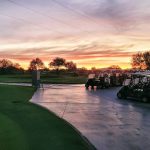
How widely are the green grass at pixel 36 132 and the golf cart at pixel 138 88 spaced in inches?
357

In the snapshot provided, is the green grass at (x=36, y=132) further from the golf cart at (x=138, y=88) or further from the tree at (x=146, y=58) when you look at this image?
the tree at (x=146, y=58)

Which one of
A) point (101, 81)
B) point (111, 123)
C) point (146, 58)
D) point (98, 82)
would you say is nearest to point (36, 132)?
point (111, 123)

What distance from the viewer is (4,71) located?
10050 cm

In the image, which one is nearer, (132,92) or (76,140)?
(76,140)

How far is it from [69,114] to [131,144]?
771cm

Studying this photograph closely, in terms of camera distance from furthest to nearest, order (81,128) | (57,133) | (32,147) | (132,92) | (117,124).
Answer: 1. (132,92)
2. (117,124)
3. (81,128)
4. (57,133)
5. (32,147)

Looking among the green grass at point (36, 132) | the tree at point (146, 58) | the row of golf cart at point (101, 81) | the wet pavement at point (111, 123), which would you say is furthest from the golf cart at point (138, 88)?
the tree at point (146, 58)

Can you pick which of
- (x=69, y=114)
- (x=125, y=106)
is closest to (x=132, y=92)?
(x=125, y=106)

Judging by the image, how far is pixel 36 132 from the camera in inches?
578

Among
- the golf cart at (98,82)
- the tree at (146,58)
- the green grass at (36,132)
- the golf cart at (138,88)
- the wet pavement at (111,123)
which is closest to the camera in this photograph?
the green grass at (36,132)

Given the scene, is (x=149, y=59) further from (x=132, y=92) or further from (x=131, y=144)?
(x=131, y=144)

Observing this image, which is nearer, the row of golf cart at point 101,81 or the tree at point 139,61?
the row of golf cart at point 101,81

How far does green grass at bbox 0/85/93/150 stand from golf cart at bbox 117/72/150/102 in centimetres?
907

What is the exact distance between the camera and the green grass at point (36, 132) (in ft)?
40.6
